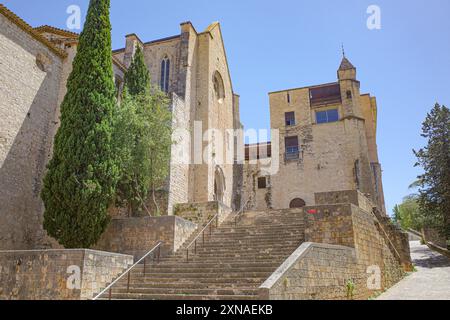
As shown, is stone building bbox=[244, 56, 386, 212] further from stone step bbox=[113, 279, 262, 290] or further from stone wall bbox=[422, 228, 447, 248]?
stone step bbox=[113, 279, 262, 290]

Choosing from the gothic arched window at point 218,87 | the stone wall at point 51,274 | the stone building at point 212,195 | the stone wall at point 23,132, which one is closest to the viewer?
the stone wall at point 51,274

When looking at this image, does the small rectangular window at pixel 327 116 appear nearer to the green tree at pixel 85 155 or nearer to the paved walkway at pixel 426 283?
the paved walkway at pixel 426 283

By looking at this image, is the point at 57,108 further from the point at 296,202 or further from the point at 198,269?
the point at 296,202

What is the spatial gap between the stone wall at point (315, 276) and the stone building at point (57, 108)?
8.38m

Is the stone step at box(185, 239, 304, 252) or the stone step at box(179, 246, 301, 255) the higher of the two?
the stone step at box(185, 239, 304, 252)

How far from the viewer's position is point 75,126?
12.1m

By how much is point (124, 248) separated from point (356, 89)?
20612 millimetres

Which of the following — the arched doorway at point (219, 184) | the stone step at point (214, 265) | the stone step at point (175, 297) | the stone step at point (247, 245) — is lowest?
the stone step at point (175, 297)

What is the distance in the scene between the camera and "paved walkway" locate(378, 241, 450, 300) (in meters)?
9.58

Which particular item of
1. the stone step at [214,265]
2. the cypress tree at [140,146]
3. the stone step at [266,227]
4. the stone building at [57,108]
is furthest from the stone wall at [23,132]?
the stone step at [266,227]

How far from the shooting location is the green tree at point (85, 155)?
11.4 metres

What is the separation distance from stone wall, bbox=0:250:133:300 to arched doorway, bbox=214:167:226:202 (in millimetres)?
13513

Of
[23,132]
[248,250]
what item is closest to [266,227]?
[248,250]

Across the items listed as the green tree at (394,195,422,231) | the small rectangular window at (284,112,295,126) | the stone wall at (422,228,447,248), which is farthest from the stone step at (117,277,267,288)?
the green tree at (394,195,422,231)
